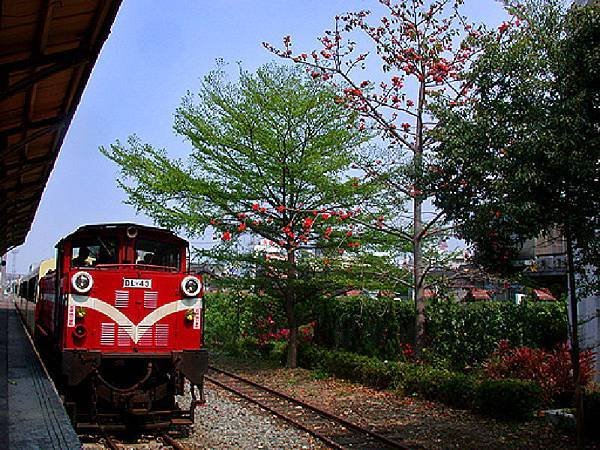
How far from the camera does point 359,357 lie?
16.3 m

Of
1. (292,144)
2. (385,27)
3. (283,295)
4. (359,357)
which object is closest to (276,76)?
(292,144)

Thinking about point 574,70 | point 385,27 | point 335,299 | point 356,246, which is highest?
point 385,27

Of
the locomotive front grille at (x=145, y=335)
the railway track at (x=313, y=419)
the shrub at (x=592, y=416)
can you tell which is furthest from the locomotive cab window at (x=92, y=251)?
the shrub at (x=592, y=416)

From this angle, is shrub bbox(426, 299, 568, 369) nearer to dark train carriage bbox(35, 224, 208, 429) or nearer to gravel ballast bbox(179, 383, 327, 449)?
gravel ballast bbox(179, 383, 327, 449)

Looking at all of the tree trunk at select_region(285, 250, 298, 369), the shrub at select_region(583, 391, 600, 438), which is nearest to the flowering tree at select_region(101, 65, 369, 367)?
the tree trunk at select_region(285, 250, 298, 369)

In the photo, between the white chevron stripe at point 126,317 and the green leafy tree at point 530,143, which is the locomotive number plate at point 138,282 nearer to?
the white chevron stripe at point 126,317

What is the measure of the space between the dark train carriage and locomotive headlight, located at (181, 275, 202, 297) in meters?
0.01

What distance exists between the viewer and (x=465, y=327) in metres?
14.9

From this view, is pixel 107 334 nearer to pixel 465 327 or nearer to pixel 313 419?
pixel 313 419

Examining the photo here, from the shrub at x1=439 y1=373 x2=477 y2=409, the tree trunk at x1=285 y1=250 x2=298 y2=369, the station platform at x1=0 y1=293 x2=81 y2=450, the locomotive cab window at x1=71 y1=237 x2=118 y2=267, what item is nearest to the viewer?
the station platform at x1=0 y1=293 x2=81 y2=450

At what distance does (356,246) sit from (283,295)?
3.21 meters

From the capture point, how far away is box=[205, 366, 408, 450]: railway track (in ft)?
32.4

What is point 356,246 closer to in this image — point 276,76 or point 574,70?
point 276,76

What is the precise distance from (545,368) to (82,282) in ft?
26.3
